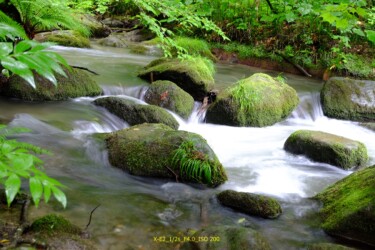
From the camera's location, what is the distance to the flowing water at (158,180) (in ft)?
11.2

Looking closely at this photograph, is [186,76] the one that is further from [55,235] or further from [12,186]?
[12,186]

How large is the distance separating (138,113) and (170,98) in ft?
3.99

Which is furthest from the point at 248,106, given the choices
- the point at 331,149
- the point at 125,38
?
the point at 125,38

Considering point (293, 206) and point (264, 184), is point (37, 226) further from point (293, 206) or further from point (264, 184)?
point (264, 184)

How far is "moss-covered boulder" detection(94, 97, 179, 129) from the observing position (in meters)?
6.27

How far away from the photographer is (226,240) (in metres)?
2.97

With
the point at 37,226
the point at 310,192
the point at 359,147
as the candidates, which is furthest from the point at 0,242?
the point at 359,147

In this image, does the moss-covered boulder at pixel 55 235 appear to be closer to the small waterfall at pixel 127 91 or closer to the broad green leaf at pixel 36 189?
the broad green leaf at pixel 36 189

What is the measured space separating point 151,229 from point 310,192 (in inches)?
97.7

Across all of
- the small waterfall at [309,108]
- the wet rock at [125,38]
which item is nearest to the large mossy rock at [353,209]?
the small waterfall at [309,108]

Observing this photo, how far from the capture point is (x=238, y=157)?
20.0 ft

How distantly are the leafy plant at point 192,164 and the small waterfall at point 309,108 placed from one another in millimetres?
4553

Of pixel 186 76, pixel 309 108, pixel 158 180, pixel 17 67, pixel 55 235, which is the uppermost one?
pixel 17 67

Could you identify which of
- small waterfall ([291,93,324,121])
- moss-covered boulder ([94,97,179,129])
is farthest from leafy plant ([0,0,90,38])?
small waterfall ([291,93,324,121])
